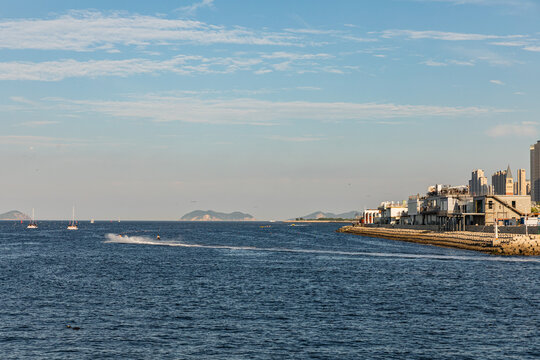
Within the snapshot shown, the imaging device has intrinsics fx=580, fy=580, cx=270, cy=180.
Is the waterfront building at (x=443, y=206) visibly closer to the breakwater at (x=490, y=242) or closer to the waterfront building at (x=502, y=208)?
the waterfront building at (x=502, y=208)

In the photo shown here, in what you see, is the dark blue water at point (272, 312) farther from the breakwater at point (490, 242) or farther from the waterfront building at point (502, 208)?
the waterfront building at point (502, 208)

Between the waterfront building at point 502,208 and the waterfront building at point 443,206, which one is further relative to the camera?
the waterfront building at point 443,206

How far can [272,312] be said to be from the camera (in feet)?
145

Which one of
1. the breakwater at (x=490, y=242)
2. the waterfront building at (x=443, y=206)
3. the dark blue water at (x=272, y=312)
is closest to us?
the dark blue water at (x=272, y=312)

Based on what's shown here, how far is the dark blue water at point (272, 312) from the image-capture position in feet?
109

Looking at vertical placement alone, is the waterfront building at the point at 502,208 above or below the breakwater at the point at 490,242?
above

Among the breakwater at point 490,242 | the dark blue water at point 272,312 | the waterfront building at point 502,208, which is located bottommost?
the dark blue water at point 272,312

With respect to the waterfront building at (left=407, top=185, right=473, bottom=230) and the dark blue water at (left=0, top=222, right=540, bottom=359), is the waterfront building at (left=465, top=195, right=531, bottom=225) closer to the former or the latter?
the waterfront building at (left=407, top=185, right=473, bottom=230)

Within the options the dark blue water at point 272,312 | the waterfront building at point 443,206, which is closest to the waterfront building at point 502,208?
the waterfront building at point 443,206

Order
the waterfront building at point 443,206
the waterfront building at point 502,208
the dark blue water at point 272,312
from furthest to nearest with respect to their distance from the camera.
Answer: the waterfront building at point 443,206 → the waterfront building at point 502,208 → the dark blue water at point 272,312

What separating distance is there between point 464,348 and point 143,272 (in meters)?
49.2

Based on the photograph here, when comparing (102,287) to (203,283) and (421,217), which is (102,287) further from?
(421,217)

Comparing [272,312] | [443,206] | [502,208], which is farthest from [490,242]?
[272,312]

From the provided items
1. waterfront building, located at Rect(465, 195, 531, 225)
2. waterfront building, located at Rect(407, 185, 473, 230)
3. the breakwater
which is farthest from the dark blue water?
waterfront building, located at Rect(407, 185, 473, 230)
